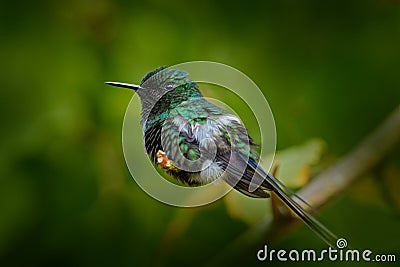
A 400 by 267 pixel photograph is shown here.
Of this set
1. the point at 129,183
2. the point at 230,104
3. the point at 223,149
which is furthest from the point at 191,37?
the point at 223,149

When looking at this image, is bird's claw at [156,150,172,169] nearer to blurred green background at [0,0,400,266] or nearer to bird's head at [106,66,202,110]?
bird's head at [106,66,202,110]

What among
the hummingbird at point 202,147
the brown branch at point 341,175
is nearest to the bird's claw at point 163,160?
the hummingbird at point 202,147

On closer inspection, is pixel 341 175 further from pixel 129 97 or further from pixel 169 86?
pixel 129 97

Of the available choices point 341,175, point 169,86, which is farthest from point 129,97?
point 341,175

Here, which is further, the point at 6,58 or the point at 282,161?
the point at 6,58

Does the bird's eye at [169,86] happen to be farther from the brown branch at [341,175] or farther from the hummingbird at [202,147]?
the brown branch at [341,175]

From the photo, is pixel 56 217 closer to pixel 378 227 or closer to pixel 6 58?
pixel 6 58
